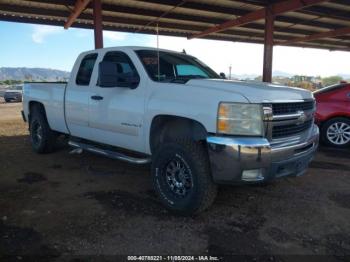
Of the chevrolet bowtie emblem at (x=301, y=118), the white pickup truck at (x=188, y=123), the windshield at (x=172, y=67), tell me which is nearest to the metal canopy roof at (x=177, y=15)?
the windshield at (x=172, y=67)

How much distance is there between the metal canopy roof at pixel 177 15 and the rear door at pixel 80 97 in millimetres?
6639

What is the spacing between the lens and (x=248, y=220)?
392 centimetres

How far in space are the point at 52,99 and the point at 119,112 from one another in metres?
2.20

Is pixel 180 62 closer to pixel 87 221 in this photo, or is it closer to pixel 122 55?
pixel 122 55

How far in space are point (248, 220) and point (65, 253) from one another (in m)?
1.98

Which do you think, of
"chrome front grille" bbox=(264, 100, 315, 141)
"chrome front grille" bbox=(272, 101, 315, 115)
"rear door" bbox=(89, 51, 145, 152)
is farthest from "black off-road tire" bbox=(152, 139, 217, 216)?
"chrome front grille" bbox=(272, 101, 315, 115)

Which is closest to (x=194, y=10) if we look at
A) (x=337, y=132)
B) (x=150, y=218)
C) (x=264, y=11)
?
(x=264, y=11)

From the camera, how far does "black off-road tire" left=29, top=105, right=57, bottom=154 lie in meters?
6.83

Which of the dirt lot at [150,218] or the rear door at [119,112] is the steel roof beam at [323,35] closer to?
the dirt lot at [150,218]

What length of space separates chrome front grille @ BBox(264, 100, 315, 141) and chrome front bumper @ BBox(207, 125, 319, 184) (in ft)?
0.48

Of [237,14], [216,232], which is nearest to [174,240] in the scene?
[216,232]

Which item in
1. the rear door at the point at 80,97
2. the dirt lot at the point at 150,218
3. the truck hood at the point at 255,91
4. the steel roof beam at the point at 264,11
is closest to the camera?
the dirt lot at the point at 150,218

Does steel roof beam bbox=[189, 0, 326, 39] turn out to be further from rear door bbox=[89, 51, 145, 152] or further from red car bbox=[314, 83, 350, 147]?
rear door bbox=[89, 51, 145, 152]

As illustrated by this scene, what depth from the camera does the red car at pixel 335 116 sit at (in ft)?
25.6
